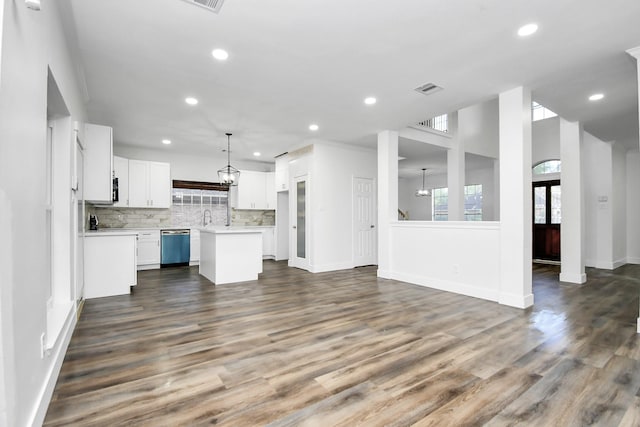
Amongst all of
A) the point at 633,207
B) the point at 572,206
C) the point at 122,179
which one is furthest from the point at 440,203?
the point at 122,179

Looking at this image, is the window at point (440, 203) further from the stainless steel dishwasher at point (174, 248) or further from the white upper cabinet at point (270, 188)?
the stainless steel dishwasher at point (174, 248)

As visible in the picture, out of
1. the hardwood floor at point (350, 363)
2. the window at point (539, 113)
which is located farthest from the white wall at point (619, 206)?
the hardwood floor at point (350, 363)

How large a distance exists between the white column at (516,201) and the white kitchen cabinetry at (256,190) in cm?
577

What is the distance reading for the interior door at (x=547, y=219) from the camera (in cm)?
755

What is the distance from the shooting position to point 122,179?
21.3ft

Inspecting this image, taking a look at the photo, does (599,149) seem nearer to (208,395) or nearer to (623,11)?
(623,11)

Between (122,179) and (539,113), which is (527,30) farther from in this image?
(122,179)

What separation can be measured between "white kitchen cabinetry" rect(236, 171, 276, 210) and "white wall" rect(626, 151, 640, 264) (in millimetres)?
8432

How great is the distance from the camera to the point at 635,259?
23.0 feet

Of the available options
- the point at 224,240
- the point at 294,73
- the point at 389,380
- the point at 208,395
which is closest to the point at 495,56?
the point at 294,73

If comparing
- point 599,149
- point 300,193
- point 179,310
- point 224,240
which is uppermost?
point 599,149

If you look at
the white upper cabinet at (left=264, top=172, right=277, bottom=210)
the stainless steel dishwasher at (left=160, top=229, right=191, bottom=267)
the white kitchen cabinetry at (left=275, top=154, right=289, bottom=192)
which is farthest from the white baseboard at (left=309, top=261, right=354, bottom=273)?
the stainless steel dishwasher at (left=160, top=229, right=191, bottom=267)

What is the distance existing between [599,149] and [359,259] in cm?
573

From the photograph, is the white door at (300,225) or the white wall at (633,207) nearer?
the white door at (300,225)
